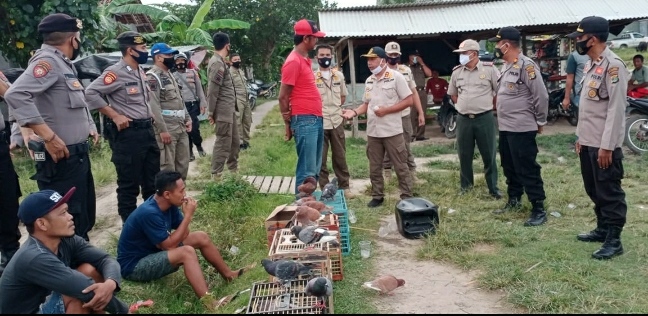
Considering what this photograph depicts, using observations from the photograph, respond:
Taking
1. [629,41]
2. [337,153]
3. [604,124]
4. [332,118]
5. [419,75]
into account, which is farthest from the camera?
[629,41]

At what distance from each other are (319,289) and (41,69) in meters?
2.74

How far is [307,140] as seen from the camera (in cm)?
597

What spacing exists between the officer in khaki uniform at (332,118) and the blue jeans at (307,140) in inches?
36.9

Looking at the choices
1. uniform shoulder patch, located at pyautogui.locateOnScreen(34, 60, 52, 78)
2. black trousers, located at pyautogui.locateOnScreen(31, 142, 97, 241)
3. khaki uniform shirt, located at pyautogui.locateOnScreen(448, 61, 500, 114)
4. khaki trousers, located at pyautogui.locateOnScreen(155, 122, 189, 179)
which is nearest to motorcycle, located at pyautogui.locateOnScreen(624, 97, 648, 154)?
khaki uniform shirt, located at pyautogui.locateOnScreen(448, 61, 500, 114)

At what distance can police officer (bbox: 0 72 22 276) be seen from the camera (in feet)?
15.4

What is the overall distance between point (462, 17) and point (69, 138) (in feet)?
33.2

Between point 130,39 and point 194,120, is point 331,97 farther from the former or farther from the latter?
point 194,120

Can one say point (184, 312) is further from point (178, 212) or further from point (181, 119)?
point (181, 119)

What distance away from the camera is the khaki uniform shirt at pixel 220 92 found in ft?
24.6

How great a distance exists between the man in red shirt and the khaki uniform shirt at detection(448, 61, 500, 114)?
188cm

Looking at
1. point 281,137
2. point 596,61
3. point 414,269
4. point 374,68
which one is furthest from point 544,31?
point 414,269

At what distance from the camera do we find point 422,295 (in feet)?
13.9

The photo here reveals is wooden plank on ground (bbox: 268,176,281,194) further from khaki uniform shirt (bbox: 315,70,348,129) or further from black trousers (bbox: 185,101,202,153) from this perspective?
black trousers (bbox: 185,101,202,153)

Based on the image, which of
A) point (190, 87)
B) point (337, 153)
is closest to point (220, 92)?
point (337, 153)
